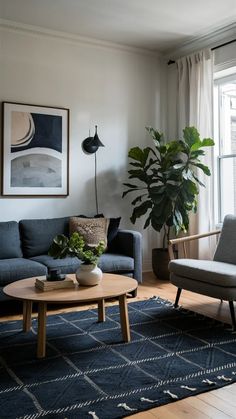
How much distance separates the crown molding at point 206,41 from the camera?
14.1ft

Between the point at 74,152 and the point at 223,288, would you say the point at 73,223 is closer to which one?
the point at 74,152

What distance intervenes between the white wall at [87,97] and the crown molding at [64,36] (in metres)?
0.02

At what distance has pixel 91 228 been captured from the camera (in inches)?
162

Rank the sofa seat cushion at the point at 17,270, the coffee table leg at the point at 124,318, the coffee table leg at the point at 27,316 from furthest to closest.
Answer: the sofa seat cushion at the point at 17,270
the coffee table leg at the point at 27,316
the coffee table leg at the point at 124,318

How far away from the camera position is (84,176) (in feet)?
15.3

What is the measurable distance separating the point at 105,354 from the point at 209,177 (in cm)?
271

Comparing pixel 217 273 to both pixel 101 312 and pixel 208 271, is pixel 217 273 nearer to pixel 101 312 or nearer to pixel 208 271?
pixel 208 271

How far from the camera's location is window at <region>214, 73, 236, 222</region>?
4680 millimetres

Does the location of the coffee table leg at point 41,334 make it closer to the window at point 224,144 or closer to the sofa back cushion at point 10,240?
the sofa back cushion at point 10,240

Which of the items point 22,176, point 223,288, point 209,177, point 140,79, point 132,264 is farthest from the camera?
point 140,79

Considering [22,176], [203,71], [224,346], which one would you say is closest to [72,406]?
[224,346]

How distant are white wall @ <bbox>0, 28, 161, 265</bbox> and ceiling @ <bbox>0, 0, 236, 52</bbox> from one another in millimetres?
240

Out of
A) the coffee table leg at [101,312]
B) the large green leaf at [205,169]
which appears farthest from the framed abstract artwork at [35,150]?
the coffee table leg at [101,312]

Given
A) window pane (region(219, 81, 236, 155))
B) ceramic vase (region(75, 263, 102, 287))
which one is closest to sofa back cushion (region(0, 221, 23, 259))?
ceramic vase (region(75, 263, 102, 287))
